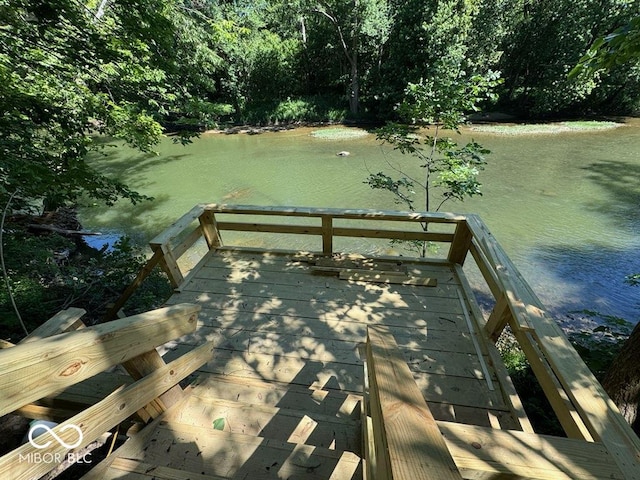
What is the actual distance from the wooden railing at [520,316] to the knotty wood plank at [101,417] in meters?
1.65

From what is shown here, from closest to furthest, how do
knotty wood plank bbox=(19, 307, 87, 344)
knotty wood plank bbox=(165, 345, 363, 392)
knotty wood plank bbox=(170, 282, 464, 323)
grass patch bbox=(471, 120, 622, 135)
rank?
1. knotty wood plank bbox=(19, 307, 87, 344)
2. knotty wood plank bbox=(165, 345, 363, 392)
3. knotty wood plank bbox=(170, 282, 464, 323)
4. grass patch bbox=(471, 120, 622, 135)

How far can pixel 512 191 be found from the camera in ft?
30.7

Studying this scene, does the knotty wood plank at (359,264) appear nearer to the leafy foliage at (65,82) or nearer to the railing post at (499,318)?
the railing post at (499,318)

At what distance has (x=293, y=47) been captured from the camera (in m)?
22.7

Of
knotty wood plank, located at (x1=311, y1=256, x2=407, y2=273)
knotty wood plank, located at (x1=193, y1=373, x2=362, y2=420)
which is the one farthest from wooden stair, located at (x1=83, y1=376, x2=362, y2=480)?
knotty wood plank, located at (x1=311, y1=256, x2=407, y2=273)

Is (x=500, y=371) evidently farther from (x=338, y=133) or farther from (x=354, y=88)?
(x=354, y=88)

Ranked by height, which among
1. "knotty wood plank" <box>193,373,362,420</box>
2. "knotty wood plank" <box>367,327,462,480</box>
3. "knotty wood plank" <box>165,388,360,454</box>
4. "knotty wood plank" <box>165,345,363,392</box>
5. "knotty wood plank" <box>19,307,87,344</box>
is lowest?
"knotty wood plank" <box>165,345,363,392</box>

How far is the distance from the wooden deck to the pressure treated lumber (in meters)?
0.02

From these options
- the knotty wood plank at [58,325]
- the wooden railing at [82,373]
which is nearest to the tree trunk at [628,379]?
the wooden railing at [82,373]

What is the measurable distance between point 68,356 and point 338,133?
18418mm

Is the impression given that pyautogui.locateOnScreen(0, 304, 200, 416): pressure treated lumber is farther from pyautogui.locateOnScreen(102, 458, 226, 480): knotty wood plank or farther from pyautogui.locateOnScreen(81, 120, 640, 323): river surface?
pyautogui.locateOnScreen(81, 120, 640, 323): river surface

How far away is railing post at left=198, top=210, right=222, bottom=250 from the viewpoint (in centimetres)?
358

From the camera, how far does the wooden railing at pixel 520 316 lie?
3.62ft

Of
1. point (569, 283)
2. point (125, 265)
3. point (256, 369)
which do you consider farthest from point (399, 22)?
point (256, 369)
